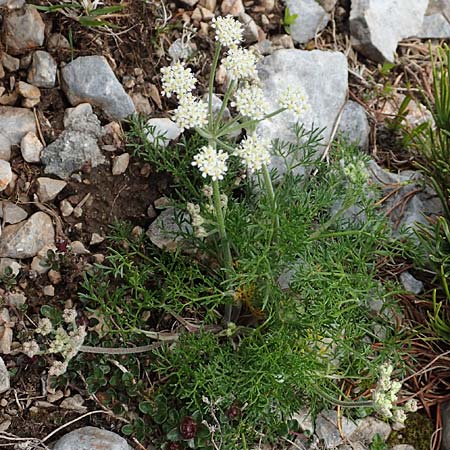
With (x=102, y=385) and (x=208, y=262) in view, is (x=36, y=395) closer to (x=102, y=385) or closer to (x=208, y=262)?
(x=102, y=385)

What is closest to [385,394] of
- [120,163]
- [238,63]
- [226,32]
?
[238,63]

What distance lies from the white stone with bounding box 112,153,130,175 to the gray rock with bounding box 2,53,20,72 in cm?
58

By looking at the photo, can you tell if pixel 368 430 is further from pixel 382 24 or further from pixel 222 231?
pixel 382 24

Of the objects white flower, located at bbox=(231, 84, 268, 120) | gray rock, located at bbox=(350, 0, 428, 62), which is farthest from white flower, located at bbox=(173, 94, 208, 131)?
gray rock, located at bbox=(350, 0, 428, 62)

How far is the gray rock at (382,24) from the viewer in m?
3.86

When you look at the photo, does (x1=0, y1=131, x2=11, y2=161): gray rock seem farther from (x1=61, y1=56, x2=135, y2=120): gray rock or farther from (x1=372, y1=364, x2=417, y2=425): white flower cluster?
(x1=372, y1=364, x2=417, y2=425): white flower cluster

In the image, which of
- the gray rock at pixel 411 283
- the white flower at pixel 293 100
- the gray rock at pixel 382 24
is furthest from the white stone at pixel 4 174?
the gray rock at pixel 382 24

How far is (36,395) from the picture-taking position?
9.20 ft

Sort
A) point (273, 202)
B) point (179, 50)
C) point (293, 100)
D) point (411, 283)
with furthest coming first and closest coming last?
point (179, 50)
point (411, 283)
point (273, 202)
point (293, 100)

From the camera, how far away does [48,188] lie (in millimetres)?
2996

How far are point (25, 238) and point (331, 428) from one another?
1.48 meters

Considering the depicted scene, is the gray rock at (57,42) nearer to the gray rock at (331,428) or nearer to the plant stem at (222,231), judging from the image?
the plant stem at (222,231)

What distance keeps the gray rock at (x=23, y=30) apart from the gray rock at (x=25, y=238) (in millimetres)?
739

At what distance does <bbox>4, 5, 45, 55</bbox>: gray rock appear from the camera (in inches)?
121
